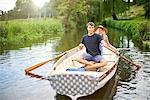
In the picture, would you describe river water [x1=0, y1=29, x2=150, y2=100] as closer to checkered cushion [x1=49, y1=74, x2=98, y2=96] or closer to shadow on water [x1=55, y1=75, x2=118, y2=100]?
shadow on water [x1=55, y1=75, x2=118, y2=100]

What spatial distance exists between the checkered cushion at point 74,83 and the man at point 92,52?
1.37m

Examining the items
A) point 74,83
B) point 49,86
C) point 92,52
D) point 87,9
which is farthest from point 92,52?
point 87,9

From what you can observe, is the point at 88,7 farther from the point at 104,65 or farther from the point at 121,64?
the point at 104,65

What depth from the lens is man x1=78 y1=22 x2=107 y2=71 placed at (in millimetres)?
10102

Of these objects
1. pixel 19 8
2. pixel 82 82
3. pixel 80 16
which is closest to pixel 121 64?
pixel 82 82

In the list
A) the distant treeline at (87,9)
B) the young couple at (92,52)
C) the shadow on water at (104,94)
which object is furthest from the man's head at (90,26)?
the distant treeline at (87,9)

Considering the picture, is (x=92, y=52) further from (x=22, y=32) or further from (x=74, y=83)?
(x=22, y=32)

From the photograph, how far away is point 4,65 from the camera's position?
588 inches

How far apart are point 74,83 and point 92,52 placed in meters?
2.33

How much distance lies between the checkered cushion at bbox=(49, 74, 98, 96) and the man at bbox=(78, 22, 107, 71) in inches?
54.1

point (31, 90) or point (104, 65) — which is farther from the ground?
point (104, 65)

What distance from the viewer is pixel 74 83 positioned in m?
8.67

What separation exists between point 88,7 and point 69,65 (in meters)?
38.3

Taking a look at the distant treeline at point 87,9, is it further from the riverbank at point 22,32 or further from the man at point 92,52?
the man at point 92,52
